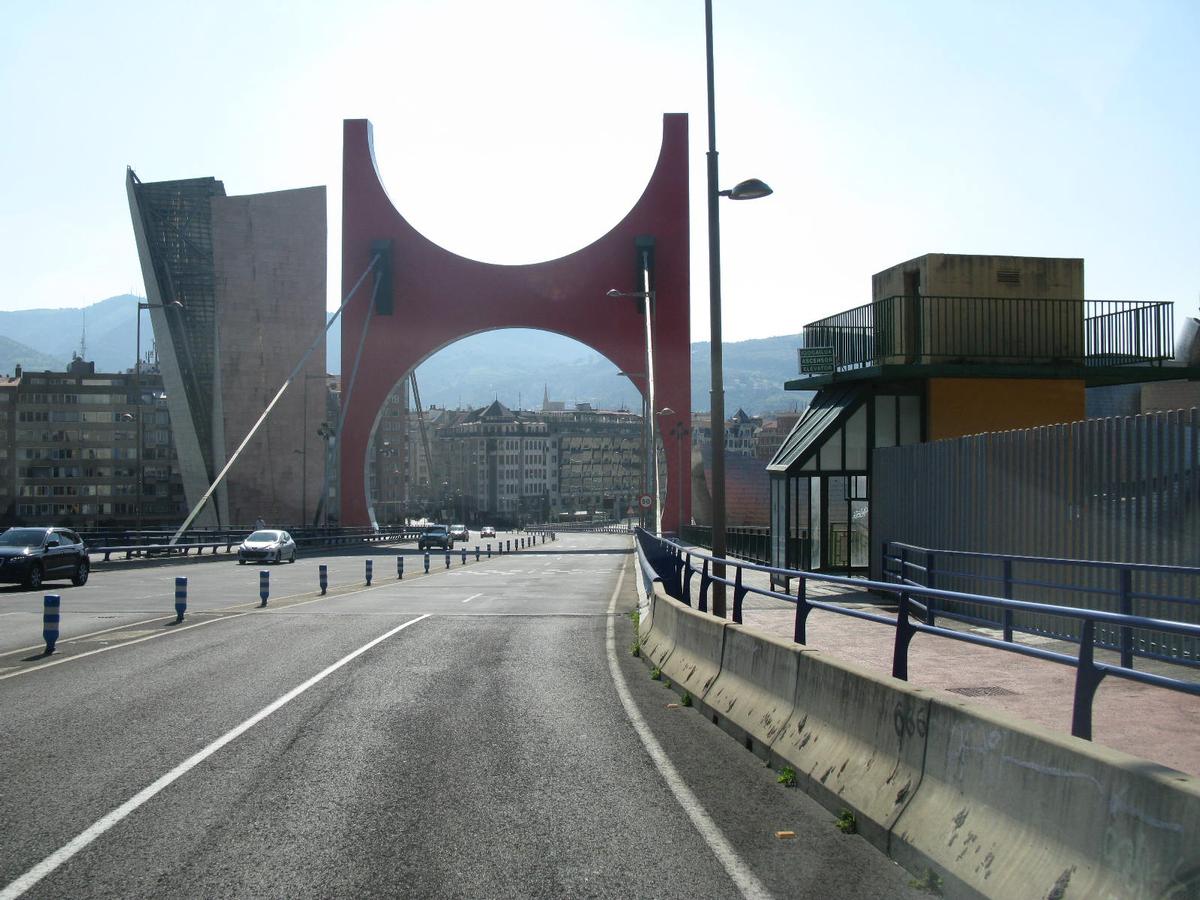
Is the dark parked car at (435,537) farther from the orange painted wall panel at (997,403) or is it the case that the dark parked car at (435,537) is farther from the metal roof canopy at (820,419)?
the orange painted wall panel at (997,403)

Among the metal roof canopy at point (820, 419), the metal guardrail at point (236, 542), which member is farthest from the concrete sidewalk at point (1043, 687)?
the metal guardrail at point (236, 542)

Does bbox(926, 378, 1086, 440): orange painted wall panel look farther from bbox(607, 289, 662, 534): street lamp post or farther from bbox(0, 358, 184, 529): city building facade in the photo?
bbox(0, 358, 184, 529): city building facade

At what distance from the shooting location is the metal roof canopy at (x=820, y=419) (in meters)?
25.8

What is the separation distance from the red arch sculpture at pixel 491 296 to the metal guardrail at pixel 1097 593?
208 feet

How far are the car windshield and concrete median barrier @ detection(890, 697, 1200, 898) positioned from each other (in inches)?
1145

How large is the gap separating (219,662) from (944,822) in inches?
420

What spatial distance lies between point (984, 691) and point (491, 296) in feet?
245

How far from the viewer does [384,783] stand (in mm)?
7887

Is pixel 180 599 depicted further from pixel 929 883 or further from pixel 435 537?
pixel 435 537

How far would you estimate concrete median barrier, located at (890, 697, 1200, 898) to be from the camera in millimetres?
4188

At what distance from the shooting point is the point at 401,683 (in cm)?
1274

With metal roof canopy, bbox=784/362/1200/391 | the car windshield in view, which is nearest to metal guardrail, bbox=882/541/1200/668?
metal roof canopy, bbox=784/362/1200/391

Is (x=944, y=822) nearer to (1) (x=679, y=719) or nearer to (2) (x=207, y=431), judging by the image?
(1) (x=679, y=719)

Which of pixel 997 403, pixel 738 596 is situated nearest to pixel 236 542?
pixel 997 403
